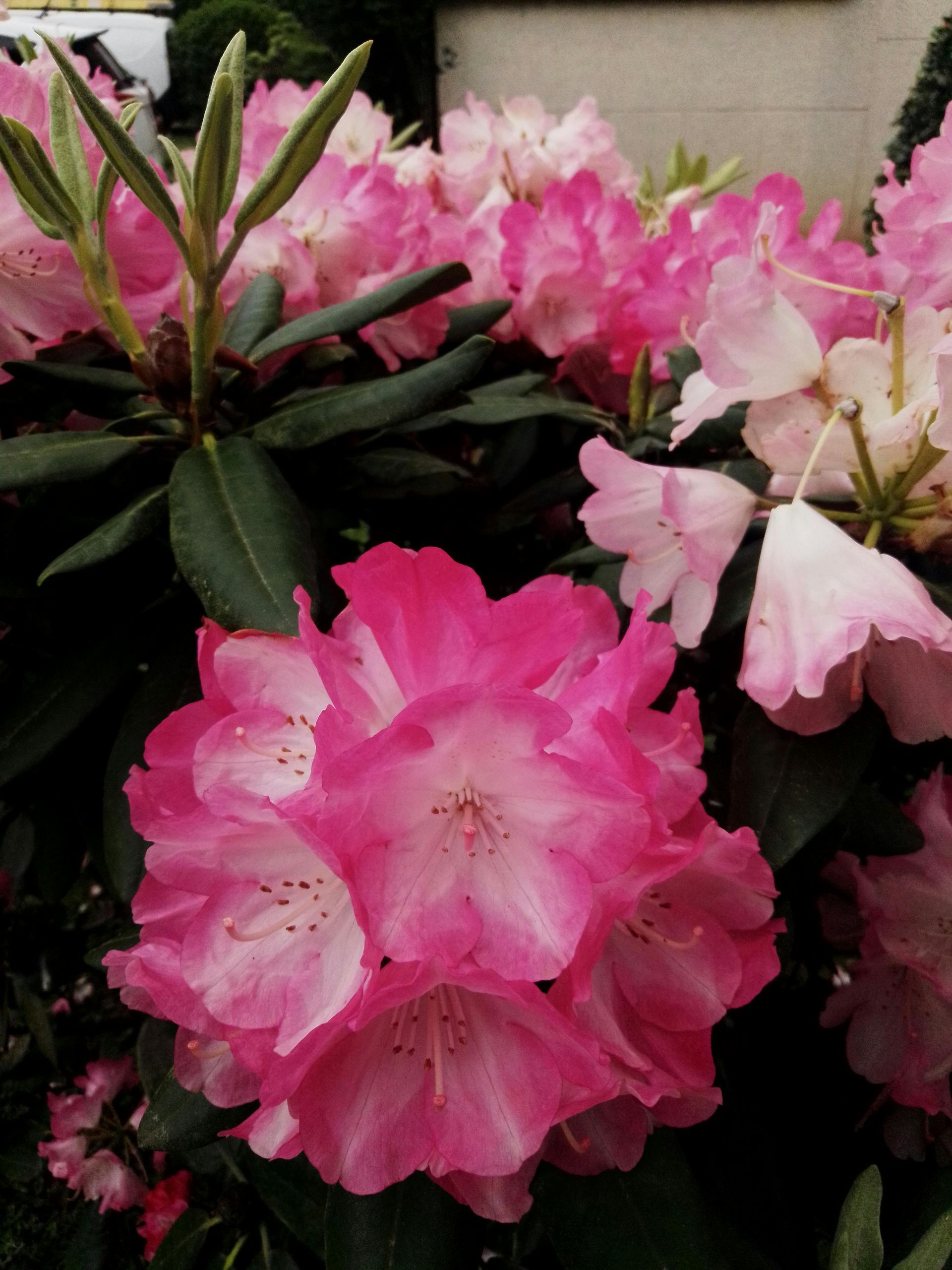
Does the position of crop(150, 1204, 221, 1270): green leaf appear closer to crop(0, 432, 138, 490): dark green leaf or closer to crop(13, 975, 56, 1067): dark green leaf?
crop(13, 975, 56, 1067): dark green leaf

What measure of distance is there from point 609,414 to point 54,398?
0.39 meters

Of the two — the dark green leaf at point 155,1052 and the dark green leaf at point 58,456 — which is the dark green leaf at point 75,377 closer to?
the dark green leaf at point 58,456

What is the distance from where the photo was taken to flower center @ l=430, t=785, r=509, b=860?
0.36 m

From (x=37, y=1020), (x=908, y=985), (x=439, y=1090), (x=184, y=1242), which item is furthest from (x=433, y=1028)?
(x=37, y=1020)

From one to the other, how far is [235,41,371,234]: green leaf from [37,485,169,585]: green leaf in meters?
0.15

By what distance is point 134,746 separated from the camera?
1.83 feet

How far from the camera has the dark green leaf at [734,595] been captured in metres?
0.53

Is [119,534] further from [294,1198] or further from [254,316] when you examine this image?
[294,1198]

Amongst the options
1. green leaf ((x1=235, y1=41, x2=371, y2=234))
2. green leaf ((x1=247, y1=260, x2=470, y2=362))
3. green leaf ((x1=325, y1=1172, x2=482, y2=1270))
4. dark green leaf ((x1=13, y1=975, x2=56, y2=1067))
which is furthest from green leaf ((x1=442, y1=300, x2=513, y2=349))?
dark green leaf ((x1=13, y1=975, x2=56, y2=1067))

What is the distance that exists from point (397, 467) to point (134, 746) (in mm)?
246

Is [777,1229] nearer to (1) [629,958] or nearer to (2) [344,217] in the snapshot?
(1) [629,958]

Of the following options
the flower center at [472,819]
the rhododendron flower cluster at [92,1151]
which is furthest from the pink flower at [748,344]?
the rhododendron flower cluster at [92,1151]

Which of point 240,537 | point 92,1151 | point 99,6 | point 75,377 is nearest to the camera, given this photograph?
point 240,537

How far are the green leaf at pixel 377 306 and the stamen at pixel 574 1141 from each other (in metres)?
0.46
